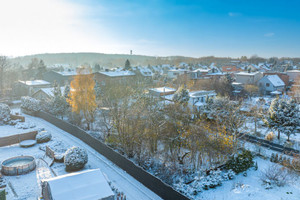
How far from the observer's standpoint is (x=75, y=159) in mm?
15953

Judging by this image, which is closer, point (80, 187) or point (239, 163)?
point (80, 187)

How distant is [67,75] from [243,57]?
130m

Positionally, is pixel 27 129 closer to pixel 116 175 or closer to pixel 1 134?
pixel 1 134


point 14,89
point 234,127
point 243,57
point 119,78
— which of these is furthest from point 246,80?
point 243,57

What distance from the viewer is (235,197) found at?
43.7ft

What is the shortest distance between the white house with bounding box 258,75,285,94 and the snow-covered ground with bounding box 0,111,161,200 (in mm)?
41962

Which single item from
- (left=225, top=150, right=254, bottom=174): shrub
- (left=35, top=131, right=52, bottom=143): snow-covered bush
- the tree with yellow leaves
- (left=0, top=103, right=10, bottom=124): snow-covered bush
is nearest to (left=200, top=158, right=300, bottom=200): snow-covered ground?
(left=225, top=150, right=254, bottom=174): shrub

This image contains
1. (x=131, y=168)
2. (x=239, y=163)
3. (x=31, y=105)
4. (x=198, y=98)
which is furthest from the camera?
(x=198, y=98)

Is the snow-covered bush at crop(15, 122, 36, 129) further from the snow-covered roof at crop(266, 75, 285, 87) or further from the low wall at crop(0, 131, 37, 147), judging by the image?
the snow-covered roof at crop(266, 75, 285, 87)

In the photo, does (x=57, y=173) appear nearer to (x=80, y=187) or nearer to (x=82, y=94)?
(x=80, y=187)

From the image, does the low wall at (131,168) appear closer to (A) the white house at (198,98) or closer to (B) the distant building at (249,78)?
(A) the white house at (198,98)

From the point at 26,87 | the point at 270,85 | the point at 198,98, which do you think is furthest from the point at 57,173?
the point at 270,85

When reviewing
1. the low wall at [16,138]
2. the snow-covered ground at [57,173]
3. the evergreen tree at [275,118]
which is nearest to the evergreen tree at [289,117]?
the evergreen tree at [275,118]

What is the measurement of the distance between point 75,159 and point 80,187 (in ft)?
16.8
